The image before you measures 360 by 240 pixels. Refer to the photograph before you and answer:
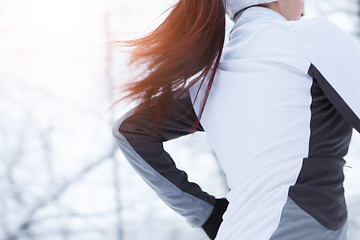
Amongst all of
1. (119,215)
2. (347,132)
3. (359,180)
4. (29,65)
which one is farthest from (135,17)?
(347,132)

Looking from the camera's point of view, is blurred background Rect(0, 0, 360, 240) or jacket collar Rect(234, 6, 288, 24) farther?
blurred background Rect(0, 0, 360, 240)

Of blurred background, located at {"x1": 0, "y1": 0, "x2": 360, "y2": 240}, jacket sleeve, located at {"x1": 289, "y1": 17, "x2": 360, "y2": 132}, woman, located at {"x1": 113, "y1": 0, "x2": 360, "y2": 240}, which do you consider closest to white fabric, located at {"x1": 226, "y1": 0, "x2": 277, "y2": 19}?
woman, located at {"x1": 113, "y1": 0, "x2": 360, "y2": 240}

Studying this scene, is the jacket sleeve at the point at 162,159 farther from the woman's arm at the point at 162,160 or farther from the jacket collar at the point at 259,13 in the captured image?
the jacket collar at the point at 259,13

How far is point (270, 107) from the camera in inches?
29.3

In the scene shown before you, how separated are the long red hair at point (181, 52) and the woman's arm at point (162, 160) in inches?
4.9

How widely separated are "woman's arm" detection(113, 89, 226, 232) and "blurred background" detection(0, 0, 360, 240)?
6.25 feet

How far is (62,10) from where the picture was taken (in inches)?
115

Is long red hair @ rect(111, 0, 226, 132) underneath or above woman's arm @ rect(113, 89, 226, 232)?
above

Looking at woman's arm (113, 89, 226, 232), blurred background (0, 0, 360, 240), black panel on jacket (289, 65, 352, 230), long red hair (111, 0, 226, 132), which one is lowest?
blurred background (0, 0, 360, 240)

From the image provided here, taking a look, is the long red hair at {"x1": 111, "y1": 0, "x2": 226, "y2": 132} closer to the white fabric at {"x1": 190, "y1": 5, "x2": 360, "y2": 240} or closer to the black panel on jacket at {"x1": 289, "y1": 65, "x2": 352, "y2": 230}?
the white fabric at {"x1": 190, "y1": 5, "x2": 360, "y2": 240}

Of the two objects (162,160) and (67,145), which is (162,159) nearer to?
(162,160)

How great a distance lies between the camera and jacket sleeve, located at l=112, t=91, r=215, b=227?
0.98m

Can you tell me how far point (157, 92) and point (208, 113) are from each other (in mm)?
96

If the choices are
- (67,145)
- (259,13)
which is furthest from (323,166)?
(67,145)
